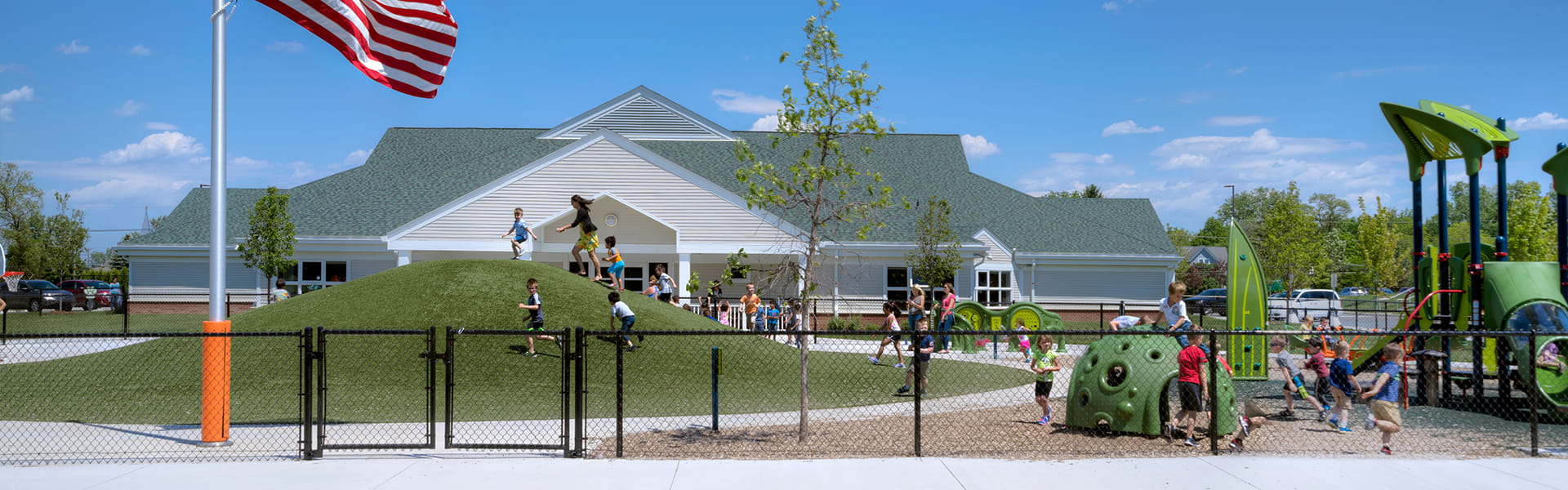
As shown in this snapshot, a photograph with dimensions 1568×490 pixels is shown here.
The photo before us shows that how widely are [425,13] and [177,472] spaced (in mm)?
4732

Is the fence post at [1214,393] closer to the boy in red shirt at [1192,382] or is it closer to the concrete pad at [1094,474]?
the boy in red shirt at [1192,382]

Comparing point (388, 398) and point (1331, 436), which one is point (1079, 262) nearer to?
point (1331, 436)

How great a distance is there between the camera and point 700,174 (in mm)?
32281

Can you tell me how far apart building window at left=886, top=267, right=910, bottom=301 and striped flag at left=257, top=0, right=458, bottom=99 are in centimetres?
2158

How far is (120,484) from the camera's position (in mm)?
7816

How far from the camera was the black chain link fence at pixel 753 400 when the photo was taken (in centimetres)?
930

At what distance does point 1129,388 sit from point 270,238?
84.8 feet

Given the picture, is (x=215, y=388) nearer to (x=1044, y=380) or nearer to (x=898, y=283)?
(x=1044, y=380)

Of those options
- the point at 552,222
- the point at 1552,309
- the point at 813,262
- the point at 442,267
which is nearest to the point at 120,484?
the point at 813,262

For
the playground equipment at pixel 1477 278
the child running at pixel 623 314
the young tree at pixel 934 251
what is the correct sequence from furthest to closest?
the young tree at pixel 934 251 → the child running at pixel 623 314 → the playground equipment at pixel 1477 278

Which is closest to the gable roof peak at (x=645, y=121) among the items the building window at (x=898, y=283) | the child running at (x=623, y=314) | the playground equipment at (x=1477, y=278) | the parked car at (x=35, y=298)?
the building window at (x=898, y=283)

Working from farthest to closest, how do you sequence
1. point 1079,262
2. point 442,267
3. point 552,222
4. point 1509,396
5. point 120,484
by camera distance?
point 1079,262
point 552,222
point 442,267
point 1509,396
point 120,484

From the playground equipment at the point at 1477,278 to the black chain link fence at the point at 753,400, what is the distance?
0.35ft

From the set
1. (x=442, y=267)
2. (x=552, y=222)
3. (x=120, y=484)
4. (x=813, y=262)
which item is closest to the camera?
(x=120, y=484)
